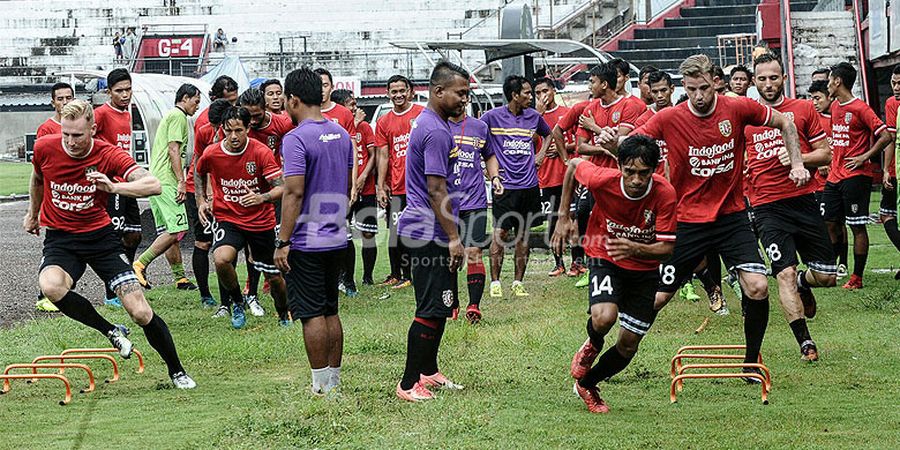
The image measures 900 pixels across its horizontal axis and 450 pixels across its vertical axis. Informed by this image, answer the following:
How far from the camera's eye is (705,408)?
23.6 feet

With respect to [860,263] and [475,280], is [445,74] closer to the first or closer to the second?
[475,280]

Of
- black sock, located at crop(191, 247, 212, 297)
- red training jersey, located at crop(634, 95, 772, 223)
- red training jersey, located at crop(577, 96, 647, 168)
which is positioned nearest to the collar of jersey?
red training jersey, located at crop(634, 95, 772, 223)

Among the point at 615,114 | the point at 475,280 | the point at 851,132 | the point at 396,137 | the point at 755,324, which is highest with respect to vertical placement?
the point at 615,114

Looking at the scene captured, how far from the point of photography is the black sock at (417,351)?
295 inches

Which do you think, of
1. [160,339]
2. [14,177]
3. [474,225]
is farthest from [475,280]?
[14,177]

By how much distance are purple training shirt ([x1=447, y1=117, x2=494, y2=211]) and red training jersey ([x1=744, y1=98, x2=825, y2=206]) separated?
2491 mm

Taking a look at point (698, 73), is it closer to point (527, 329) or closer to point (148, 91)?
point (527, 329)

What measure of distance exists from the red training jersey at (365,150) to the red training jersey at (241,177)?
2.66 m

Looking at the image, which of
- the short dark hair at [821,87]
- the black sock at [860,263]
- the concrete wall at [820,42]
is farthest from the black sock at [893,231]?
the concrete wall at [820,42]

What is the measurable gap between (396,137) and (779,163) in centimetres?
477

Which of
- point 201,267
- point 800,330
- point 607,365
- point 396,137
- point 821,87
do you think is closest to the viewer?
point 607,365

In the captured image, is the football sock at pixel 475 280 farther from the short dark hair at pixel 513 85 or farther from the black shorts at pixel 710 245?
the black shorts at pixel 710 245

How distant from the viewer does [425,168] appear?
7.48 m

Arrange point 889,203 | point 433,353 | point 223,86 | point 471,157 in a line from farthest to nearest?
point 889,203
point 223,86
point 471,157
point 433,353
